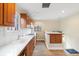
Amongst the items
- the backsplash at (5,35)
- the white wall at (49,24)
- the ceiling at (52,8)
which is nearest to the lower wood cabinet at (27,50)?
the backsplash at (5,35)

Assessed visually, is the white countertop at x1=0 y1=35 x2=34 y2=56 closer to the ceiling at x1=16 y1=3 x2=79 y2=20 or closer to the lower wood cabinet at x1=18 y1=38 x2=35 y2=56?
the lower wood cabinet at x1=18 y1=38 x2=35 y2=56

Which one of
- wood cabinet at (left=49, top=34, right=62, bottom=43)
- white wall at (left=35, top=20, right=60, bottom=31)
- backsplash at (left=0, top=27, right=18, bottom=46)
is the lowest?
wood cabinet at (left=49, top=34, right=62, bottom=43)

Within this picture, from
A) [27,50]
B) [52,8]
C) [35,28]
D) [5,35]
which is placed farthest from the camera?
[35,28]

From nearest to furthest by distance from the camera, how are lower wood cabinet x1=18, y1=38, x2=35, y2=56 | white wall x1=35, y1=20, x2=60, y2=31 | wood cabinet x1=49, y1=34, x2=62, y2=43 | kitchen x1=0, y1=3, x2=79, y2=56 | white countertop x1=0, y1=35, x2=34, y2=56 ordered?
white countertop x1=0, y1=35, x2=34, y2=56
kitchen x1=0, y1=3, x2=79, y2=56
lower wood cabinet x1=18, y1=38, x2=35, y2=56
wood cabinet x1=49, y1=34, x2=62, y2=43
white wall x1=35, y1=20, x2=60, y2=31

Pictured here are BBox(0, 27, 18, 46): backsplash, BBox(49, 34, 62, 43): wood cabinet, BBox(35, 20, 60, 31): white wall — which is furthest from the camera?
BBox(35, 20, 60, 31): white wall

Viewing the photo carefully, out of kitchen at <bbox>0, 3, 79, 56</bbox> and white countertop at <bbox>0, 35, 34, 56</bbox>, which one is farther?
kitchen at <bbox>0, 3, 79, 56</bbox>

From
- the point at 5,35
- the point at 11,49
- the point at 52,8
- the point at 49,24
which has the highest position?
the point at 52,8

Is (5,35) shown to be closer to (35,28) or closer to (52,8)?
(52,8)

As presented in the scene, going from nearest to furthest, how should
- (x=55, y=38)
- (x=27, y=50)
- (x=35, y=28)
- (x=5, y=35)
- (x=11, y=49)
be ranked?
(x=11, y=49)
(x=5, y=35)
(x=27, y=50)
(x=55, y=38)
(x=35, y=28)

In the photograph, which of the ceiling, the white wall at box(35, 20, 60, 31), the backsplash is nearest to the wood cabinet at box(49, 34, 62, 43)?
the ceiling

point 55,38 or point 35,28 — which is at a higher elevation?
point 35,28

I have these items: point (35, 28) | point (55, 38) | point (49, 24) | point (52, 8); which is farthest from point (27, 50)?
point (49, 24)

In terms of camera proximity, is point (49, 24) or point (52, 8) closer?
point (52, 8)

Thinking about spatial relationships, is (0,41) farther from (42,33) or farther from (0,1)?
(42,33)
